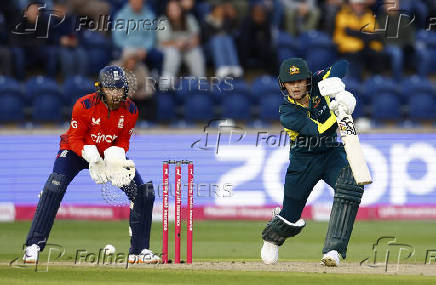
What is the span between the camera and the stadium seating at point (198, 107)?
15.8 m

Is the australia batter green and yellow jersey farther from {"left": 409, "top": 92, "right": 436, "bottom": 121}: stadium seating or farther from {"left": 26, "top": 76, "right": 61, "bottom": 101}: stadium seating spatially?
{"left": 26, "top": 76, "right": 61, "bottom": 101}: stadium seating

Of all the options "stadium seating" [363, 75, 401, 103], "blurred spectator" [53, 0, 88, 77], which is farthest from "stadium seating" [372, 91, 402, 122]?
"blurred spectator" [53, 0, 88, 77]

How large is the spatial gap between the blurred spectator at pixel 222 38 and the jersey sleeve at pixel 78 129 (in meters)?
6.99

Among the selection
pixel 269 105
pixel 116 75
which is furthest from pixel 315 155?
pixel 269 105

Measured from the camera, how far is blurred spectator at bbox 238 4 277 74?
53.9 ft

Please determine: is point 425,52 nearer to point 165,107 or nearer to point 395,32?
point 395,32

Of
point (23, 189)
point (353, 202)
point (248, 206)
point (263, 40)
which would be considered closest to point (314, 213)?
point (248, 206)

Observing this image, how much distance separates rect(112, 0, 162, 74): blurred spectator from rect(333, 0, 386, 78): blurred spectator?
3075 millimetres

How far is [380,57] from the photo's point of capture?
16531mm

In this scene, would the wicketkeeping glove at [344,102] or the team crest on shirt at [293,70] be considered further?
the team crest on shirt at [293,70]

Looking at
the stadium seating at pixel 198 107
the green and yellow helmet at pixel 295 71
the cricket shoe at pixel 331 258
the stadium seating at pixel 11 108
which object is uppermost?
the stadium seating at pixel 198 107

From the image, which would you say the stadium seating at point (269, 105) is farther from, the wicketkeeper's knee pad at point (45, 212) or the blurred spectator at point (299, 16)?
the wicketkeeper's knee pad at point (45, 212)

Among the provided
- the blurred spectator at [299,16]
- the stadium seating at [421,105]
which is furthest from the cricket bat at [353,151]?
the blurred spectator at [299,16]

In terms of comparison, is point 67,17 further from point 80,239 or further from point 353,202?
point 353,202
